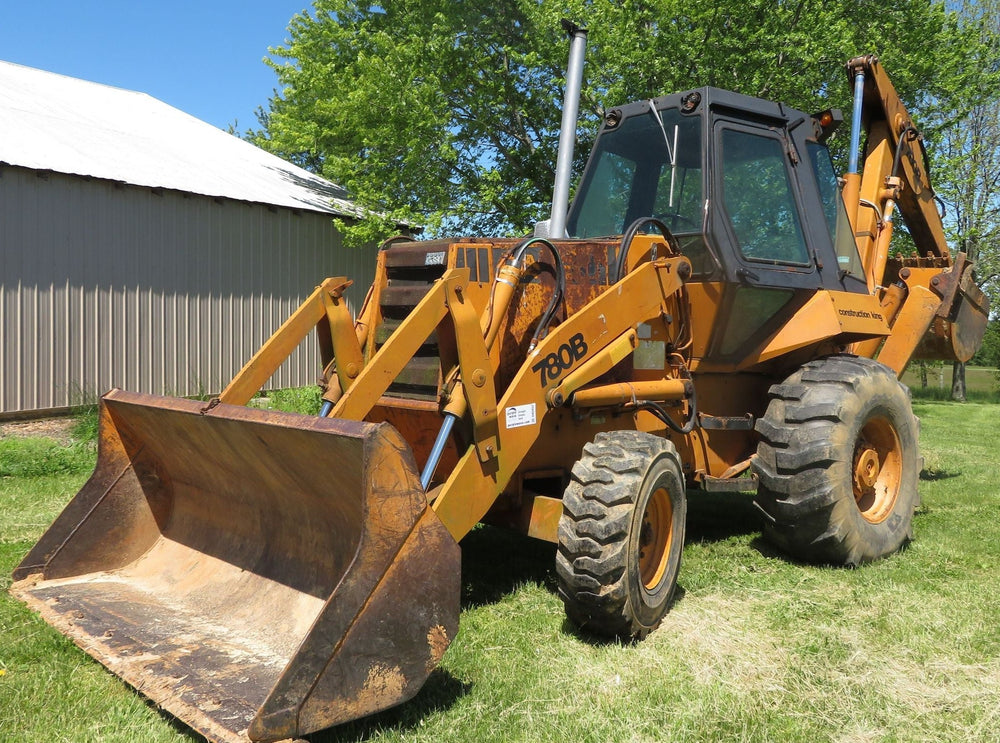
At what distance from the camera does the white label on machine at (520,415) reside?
4.51 metres

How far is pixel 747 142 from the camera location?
6027 millimetres

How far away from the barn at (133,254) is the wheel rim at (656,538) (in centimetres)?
847

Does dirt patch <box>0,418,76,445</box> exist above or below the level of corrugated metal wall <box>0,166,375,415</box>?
below

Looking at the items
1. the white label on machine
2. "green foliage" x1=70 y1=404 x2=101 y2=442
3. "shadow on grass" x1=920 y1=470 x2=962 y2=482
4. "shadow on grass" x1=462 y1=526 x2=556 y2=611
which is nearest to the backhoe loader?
the white label on machine

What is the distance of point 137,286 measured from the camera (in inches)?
460

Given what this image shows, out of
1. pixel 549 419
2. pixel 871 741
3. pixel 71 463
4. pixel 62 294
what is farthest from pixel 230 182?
pixel 871 741

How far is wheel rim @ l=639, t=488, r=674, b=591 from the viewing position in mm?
4723

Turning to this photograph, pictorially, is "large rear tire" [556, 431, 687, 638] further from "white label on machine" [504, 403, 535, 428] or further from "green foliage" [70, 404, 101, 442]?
"green foliage" [70, 404, 101, 442]

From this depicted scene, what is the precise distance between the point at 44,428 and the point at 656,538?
848cm

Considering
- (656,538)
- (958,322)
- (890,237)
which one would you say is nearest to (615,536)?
(656,538)

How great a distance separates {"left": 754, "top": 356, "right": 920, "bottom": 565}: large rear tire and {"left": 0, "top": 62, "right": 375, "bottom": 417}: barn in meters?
8.64

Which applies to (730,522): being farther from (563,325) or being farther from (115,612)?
(115,612)

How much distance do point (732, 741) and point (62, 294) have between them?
9.86m

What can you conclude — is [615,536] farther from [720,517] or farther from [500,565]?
[720,517]
